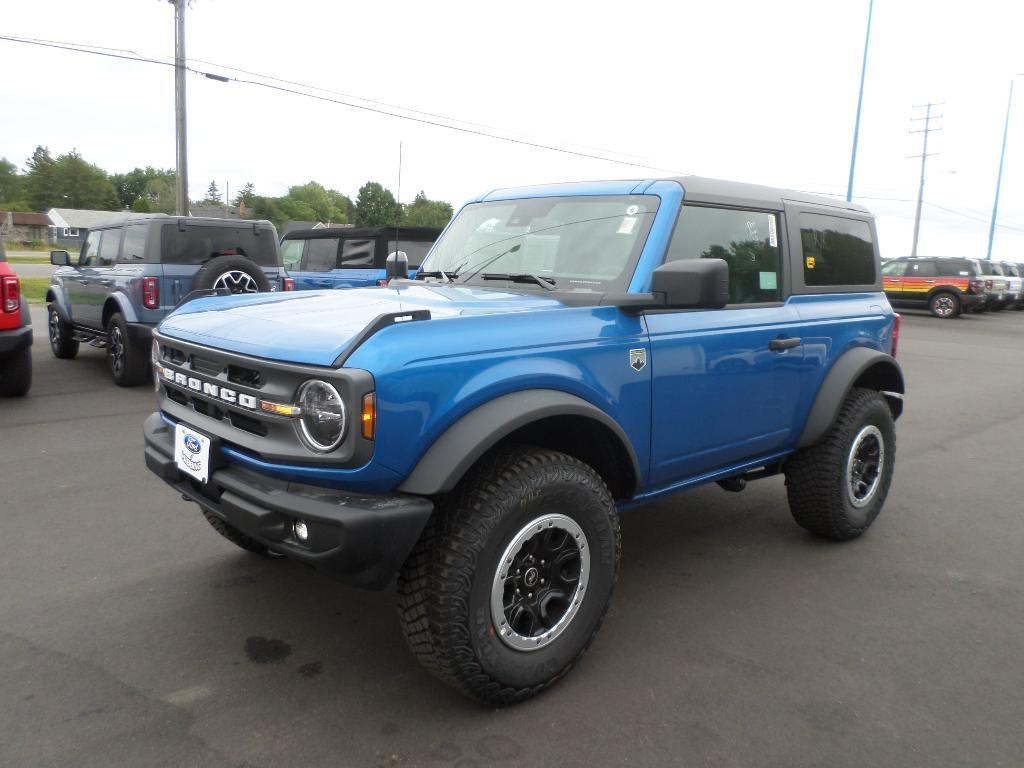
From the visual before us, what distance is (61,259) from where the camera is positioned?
32.0 ft

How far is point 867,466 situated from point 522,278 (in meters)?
2.42

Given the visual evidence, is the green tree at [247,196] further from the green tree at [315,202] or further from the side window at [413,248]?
the side window at [413,248]

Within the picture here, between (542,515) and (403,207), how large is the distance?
194cm

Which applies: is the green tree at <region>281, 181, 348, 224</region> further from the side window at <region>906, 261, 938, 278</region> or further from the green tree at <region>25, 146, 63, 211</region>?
the side window at <region>906, 261, 938, 278</region>

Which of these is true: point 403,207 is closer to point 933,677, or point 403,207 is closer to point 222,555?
point 222,555

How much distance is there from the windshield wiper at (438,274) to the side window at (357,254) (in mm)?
8041

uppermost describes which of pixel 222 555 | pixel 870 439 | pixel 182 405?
pixel 182 405

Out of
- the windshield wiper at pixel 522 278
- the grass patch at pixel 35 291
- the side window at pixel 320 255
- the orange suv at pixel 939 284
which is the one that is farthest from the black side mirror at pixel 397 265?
the orange suv at pixel 939 284

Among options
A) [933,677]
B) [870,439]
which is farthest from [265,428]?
[870,439]

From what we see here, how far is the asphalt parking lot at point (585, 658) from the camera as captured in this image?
8.38ft

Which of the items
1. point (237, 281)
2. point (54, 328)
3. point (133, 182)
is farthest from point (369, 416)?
point (133, 182)

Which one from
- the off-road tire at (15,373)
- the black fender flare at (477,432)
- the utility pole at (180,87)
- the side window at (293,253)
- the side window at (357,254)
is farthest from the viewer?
the utility pole at (180,87)

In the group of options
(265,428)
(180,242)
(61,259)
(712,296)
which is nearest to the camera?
(265,428)

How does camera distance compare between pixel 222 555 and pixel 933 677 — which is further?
pixel 222 555
